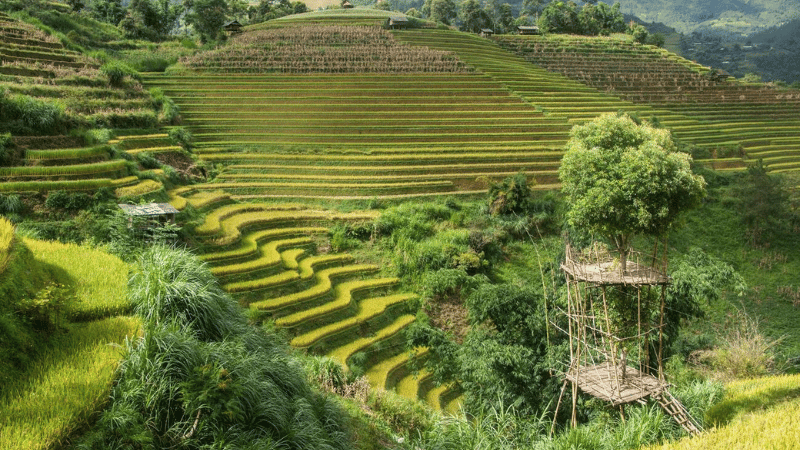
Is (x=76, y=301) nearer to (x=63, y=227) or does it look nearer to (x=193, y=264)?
(x=193, y=264)

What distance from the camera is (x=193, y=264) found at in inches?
298

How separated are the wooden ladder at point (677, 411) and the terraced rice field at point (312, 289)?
6.31m

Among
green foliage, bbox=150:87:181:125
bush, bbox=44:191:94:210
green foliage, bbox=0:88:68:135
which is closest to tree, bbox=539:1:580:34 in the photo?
green foliage, bbox=150:87:181:125

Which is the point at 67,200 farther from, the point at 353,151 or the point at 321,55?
the point at 321,55

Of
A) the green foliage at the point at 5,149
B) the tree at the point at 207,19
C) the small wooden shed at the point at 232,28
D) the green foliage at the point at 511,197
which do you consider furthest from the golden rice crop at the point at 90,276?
the small wooden shed at the point at 232,28

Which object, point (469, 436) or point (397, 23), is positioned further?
point (397, 23)

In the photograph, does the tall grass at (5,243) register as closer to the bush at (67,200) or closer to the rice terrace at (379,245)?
the rice terrace at (379,245)

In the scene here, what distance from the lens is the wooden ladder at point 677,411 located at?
26.2ft

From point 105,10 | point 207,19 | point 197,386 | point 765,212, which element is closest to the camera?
point 197,386

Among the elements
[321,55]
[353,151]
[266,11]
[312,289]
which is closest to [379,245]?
[312,289]

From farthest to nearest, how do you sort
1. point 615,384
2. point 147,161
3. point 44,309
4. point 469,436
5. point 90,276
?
point 147,161
point 615,384
point 90,276
point 469,436
point 44,309

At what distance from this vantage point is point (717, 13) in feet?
582

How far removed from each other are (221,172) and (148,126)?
3.97m

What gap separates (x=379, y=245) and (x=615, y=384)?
12.6m
